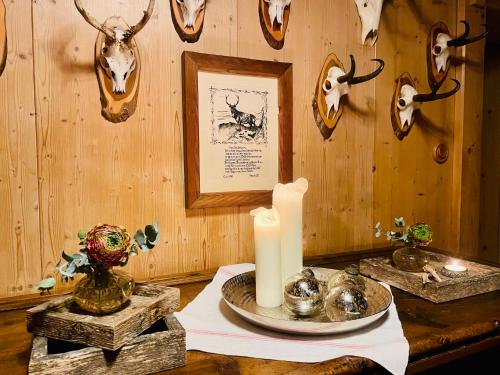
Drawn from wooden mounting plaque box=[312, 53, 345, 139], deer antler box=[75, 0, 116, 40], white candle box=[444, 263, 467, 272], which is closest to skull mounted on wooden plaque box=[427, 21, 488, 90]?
wooden mounting plaque box=[312, 53, 345, 139]

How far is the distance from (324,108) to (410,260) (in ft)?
2.19

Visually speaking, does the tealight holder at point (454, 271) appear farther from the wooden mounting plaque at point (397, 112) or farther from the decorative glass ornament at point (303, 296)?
the wooden mounting plaque at point (397, 112)

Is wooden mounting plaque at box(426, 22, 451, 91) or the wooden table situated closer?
the wooden table

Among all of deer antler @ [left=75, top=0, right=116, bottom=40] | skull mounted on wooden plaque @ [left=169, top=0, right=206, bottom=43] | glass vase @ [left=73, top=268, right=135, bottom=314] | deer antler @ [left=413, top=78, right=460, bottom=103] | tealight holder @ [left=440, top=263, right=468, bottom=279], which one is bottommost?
tealight holder @ [left=440, top=263, right=468, bottom=279]

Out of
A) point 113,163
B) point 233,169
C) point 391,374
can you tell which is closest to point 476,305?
point 391,374

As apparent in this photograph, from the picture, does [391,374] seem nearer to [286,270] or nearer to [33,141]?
[286,270]

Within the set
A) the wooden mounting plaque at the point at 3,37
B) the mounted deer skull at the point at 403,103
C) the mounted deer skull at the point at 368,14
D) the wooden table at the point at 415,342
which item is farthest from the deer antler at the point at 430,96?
the wooden mounting plaque at the point at 3,37

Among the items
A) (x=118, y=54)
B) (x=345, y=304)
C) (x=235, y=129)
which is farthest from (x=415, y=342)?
(x=118, y=54)

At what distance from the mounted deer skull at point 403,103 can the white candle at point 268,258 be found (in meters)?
1.01

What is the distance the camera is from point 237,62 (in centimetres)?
134

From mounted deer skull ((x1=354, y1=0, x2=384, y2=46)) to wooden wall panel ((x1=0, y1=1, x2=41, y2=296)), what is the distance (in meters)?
1.21

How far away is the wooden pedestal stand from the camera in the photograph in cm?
67

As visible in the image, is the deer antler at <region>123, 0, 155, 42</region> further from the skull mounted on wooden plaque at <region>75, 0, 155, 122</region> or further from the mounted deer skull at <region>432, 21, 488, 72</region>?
the mounted deer skull at <region>432, 21, 488, 72</region>

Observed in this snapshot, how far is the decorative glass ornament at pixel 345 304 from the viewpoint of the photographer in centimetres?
86
